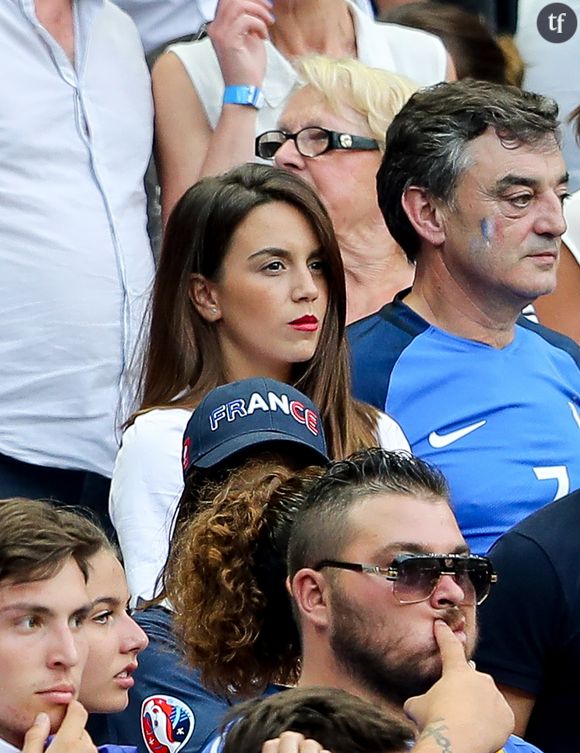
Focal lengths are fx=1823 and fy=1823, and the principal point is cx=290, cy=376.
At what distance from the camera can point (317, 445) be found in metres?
3.47

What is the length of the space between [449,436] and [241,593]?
3.77 ft

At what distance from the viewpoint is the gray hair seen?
441 cm

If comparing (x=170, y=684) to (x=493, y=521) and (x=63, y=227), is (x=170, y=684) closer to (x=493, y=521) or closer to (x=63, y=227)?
(x=493, y=521)

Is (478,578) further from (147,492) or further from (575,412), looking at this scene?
(575,412)

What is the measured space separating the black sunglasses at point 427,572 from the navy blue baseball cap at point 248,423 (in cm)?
49

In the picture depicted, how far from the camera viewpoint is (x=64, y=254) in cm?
443

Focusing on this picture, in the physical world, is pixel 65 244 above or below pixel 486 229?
below

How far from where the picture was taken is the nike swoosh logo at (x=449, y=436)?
4.13 metres

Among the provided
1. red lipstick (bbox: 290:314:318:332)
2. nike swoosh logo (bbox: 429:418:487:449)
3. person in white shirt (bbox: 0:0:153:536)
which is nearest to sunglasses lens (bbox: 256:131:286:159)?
person in white shirt (bbox: 0:0:153:536)

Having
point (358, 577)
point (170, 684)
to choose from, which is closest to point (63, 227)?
point (170, 684)

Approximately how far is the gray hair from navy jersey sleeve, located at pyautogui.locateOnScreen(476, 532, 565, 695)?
4.10ft

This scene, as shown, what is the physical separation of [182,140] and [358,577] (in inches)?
84.9

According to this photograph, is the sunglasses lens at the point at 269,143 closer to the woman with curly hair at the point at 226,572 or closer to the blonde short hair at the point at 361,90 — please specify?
the blonde short hair at the point at 361,90

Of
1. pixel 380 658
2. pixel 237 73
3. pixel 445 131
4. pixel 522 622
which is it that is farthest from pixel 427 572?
pixel 237 73
